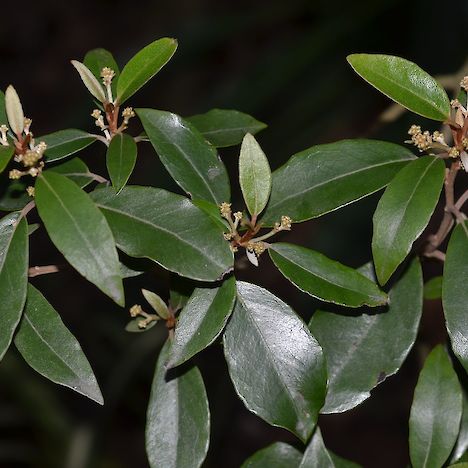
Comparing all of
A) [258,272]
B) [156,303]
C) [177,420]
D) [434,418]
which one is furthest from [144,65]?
[258,272]

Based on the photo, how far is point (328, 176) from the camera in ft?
2.92

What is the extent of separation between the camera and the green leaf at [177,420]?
0.90 meters

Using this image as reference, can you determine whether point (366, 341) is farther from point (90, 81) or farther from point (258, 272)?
point (258, 272)

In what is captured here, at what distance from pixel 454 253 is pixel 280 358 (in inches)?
8.9

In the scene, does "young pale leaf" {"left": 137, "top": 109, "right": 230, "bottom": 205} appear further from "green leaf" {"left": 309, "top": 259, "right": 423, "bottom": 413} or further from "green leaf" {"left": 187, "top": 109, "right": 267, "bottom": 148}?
"green leaf" {"left": 309, "top": 259, "right": 423, "bottom": 413}

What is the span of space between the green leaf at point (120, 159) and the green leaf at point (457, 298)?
36 centimetres

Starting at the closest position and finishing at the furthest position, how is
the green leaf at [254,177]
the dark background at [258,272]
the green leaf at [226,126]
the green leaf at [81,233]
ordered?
the green leaf at [81,233] < the green leaf at [254,177] < the green leaf at [226,126] < the dark background at [258,272]

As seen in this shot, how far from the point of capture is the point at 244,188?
0.86 m

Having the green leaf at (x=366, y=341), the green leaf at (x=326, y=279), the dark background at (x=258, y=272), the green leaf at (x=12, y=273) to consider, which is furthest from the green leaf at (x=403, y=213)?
the dark background at (x=258, y=272)

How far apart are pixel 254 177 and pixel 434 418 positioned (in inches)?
14.1

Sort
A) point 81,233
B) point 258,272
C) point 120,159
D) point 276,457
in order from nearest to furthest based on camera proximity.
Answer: point 81,233 → point 120,159 → point 276,457 → point 258,272

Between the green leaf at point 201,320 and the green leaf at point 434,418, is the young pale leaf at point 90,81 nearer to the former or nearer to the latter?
the green leaf at point 201,320

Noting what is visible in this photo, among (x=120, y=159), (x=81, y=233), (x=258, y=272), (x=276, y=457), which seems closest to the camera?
(x=81, y=233)

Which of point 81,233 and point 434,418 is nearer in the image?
point 81,233
